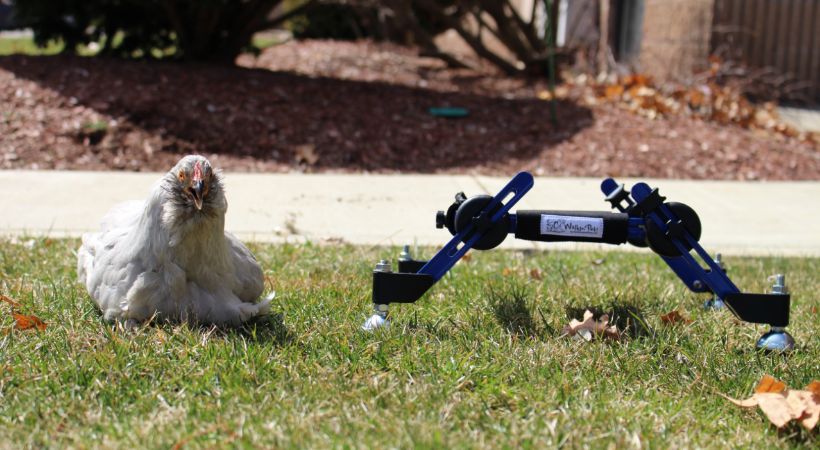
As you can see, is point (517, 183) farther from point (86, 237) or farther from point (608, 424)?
point (86, 237)

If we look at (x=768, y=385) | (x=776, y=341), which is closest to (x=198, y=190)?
(x=768, y=385)

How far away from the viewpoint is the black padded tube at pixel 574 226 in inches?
131

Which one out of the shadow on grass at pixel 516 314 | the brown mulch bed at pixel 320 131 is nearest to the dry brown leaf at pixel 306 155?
the brown mulch bed at pixel 320 131

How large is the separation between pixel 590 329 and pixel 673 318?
458 mm

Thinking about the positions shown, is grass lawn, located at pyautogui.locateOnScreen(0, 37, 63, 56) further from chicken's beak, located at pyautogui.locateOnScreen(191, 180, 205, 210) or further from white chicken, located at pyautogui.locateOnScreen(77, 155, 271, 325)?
chicken's beak, located at pyautogui.locateOnScreen(191, 180, 205, 210)

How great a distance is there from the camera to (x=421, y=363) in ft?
9.93

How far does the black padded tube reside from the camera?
3.32 m

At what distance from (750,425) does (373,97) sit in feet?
21.1

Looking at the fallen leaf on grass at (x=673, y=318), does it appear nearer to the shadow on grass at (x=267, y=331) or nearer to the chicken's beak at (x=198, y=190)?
the shadow on grass at (x=267, y=331)

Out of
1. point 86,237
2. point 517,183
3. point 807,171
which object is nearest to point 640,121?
point 807,171

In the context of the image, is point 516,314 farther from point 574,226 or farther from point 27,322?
point 27,322

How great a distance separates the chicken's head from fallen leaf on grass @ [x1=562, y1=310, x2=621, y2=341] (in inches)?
56.1

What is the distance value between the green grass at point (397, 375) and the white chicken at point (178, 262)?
0.09 m

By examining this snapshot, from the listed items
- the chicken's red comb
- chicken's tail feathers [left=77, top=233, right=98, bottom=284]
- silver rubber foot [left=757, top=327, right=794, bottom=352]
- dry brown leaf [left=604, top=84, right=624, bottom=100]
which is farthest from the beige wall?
the chicken's red comb
